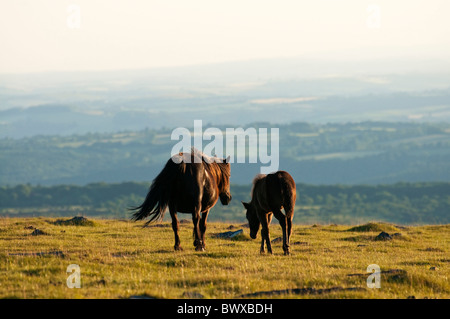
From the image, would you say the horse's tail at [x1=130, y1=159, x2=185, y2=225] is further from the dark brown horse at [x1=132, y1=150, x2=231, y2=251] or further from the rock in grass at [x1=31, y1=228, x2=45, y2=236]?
the rock in grass at [x1=31, y1=228, x2=45, y2=236]

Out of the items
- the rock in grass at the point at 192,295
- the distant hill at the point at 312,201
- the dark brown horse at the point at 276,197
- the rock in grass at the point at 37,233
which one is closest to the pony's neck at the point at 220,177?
the dark brown horse at the point at 276,197

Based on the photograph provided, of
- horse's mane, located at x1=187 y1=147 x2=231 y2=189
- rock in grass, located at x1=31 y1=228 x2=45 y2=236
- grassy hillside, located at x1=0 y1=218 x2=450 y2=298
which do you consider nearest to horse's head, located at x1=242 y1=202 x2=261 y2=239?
grassy hillside, located at x1=0 y1=218 x2=450 y2=298

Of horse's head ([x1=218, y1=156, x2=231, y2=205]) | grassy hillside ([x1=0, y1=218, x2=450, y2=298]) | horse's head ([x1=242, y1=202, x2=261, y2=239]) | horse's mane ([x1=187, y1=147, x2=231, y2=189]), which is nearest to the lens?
grassy hillside ([x1=0, y1=218, x2=450, y2=298])

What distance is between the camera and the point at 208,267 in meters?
15.5

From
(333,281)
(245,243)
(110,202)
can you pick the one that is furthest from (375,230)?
(110,202)

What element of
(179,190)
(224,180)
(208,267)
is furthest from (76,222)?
(208,267)

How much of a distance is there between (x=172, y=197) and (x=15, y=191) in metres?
176

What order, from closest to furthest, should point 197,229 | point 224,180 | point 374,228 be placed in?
point 197,229 → point 224,180 → point 374,228

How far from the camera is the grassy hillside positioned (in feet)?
41.3

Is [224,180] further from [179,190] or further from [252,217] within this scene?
[179,190]

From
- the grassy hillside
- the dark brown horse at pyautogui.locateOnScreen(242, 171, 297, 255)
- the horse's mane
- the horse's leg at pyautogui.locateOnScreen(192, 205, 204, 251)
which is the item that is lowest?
the grassy hillside
